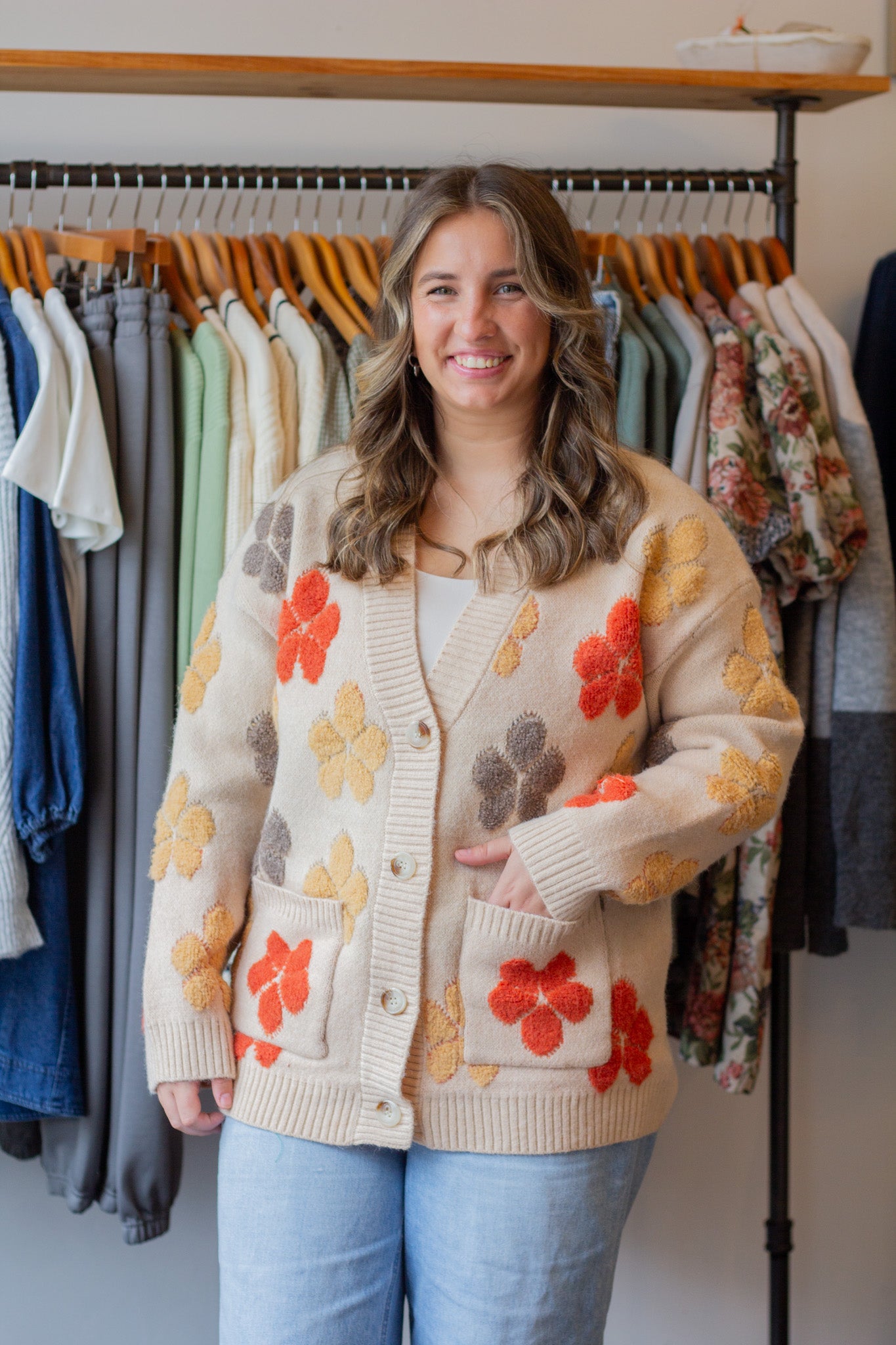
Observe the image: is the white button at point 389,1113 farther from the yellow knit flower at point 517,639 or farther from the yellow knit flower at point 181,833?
the yellow knit flower at point 517,639

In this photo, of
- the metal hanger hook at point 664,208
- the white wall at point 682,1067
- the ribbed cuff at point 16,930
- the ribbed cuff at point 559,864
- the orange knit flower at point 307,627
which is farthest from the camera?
the white wall at point 682,1067

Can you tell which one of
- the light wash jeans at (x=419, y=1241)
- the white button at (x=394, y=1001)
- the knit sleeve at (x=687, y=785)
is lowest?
the light wash jeans at (x=419, y=1241)

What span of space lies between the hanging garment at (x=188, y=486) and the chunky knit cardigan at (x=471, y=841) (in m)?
0.41

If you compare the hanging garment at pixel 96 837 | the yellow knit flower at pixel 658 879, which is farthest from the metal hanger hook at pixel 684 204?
the yellow knit flower at pixel 658 879

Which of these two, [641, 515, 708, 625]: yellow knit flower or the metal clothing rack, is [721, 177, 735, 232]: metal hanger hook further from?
[641, 515, 708, 625]: yellow knit flower

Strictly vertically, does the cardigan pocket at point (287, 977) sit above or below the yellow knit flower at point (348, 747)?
below

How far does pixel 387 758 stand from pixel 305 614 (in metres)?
0.18

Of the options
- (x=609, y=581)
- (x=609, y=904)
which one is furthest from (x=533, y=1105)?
(x=609, y=581)

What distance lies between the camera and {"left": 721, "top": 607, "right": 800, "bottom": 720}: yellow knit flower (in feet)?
3.96

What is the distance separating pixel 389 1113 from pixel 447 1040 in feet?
0.28

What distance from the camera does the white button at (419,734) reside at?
1161 mm

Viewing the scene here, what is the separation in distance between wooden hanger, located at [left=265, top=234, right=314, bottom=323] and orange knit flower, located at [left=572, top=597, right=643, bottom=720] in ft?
2.51

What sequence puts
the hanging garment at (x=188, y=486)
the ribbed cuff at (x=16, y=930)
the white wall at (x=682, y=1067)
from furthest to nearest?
1. the white wall at (x=682, y=1067)
2. the hanging garment at (x=188, y=486)
3. the ribbed cuff at (x=16, y=930)

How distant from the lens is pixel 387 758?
118 cm
